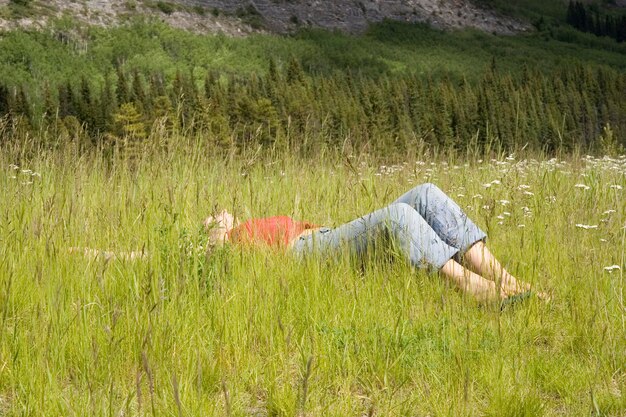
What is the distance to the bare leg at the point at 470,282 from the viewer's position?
2.99 m

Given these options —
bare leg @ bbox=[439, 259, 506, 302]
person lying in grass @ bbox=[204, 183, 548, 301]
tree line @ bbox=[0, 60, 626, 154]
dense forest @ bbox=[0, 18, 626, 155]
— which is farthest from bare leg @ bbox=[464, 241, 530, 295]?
tree line @ bbox=[0, 60, 626, 154]

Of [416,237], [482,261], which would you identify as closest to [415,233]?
[416,237]

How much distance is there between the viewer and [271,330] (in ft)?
8.24

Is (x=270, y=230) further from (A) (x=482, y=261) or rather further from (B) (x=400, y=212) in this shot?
(A) (x=482, y=261)

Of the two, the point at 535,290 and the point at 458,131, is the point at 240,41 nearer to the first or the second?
the point at 458,131

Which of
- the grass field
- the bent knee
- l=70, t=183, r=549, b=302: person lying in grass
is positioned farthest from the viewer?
the bent knee

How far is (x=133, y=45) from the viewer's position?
541 ft

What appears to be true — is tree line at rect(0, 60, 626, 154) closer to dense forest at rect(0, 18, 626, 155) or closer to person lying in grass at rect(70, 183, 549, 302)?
dense forest at rect(0, 18, 626, 155)

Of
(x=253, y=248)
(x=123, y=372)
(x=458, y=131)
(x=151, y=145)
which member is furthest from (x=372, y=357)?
(x=458, y=131)

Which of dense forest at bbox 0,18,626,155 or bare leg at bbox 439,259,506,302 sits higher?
bare leg at bbox 439,259,506,302

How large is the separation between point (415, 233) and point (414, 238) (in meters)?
0.03

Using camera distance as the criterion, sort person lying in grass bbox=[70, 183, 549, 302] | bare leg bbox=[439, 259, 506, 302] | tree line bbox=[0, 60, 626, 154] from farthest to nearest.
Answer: tree line bbox=[0, 60, 626, 154], person lying in grass bbox=[70, 183, 549, 302], bare leg bbox=[439, 259, 506, 302]

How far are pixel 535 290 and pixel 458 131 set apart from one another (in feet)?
311

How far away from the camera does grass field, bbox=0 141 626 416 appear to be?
7.14ft
